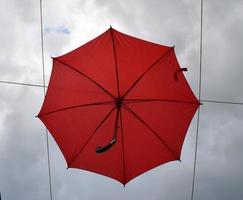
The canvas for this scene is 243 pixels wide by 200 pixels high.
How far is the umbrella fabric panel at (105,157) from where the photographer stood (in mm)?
16375

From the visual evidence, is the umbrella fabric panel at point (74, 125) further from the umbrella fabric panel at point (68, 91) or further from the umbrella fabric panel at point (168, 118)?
the umbrella fabric panel at point (168, 118)

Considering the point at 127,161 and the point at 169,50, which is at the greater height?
the point at 169,50

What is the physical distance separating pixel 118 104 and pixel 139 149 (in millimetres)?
2173

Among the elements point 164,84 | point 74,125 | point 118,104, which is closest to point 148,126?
point 118,104

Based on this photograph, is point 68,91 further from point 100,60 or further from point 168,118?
point 168,118

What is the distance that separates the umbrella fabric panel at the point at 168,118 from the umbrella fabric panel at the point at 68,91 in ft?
5.09

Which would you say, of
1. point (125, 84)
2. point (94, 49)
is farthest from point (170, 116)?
point (94, 49)

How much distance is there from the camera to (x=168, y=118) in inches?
656

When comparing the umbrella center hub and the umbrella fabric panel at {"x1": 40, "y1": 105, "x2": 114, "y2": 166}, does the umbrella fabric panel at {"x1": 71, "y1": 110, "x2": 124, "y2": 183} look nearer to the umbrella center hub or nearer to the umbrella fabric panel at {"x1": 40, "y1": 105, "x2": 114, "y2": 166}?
the umbrella fabric panel at {"x1": 40, "y1": 105, "x2": 114, "y2": 166}

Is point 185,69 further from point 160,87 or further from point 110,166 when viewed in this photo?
point 110,166

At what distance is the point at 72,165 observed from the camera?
1686 cm

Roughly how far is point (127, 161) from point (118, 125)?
1621mm

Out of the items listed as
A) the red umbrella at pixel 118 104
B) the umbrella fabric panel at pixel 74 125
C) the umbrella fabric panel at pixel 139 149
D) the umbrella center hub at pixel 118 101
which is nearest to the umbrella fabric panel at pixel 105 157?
the red umbrella at pixel 118 104

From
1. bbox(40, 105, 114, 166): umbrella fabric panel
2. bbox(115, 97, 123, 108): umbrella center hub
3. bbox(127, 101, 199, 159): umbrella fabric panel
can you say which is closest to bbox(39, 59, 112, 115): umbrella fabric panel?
bbox(40, 105, 114, 166): umbrella fabric panel
